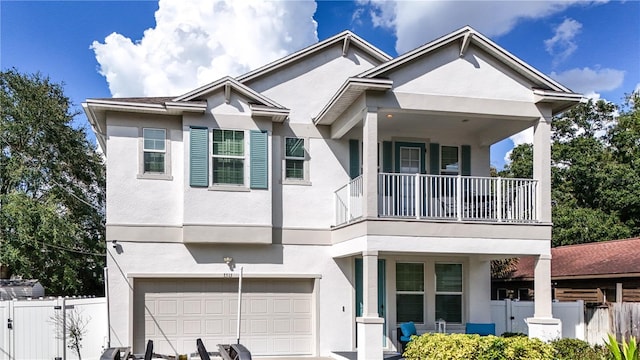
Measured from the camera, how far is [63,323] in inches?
521

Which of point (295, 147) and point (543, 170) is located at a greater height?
point (295, 147)

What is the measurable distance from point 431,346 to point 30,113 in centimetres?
1864

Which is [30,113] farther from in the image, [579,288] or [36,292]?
[579,288]

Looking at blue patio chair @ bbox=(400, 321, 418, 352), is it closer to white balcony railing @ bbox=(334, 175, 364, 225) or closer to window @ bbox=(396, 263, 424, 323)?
window @ bbox=(396, 263, 424, 323)

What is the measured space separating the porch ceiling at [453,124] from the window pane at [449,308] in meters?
4.07

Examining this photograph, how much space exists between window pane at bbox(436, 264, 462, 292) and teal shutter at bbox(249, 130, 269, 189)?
494 cm

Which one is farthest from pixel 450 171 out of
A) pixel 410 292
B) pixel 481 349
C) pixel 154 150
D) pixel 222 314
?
pixel 154 150

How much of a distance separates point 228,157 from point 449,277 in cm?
630

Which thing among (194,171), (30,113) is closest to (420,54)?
(194,171)

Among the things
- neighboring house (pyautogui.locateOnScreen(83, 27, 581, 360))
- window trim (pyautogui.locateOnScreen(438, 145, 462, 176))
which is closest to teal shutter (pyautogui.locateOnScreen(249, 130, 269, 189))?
neighboring house (pyautogui.locateOnScreen(83, 27, 581, 360))

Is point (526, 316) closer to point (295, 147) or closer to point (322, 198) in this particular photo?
point (322, 198)

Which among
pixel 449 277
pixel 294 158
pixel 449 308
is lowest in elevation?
pixel 449 308

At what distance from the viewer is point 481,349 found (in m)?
9.81

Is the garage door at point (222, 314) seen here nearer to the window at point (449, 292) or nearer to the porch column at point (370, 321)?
the porch column at point (370, 321)
